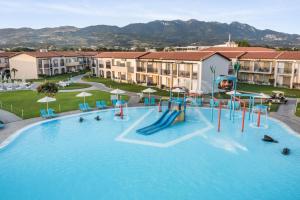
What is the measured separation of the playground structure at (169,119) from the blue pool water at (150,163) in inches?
34.7

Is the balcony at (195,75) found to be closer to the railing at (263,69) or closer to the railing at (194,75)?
the railing at (194,75)

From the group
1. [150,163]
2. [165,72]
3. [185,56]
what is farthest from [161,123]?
[165,72]

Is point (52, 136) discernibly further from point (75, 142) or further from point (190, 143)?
point (190, 143)

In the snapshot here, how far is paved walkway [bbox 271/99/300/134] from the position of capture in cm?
2411

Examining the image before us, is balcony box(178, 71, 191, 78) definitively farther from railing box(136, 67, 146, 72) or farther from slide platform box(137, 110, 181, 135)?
slide platform box(137, 110, 181, 135)

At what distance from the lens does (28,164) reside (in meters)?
17.1

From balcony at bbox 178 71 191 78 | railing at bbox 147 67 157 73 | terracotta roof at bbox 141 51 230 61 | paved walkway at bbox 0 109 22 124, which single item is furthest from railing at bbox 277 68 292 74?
paved walkway at bbox 0 109 22 124

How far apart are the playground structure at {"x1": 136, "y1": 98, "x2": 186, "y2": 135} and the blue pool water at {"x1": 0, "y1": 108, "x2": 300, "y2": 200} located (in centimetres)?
88

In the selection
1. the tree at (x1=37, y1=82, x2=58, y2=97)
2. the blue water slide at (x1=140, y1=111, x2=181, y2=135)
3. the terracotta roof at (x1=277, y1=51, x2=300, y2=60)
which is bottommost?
the blue water slide at (x1=140, y1=111, x2=181, y2=135)

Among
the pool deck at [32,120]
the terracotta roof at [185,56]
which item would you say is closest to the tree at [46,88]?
the pool deck at [32,120]

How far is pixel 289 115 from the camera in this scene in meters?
27.7

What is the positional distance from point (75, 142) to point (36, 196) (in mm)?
7796

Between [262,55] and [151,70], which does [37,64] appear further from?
[262,55]

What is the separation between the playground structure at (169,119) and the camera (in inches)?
929
